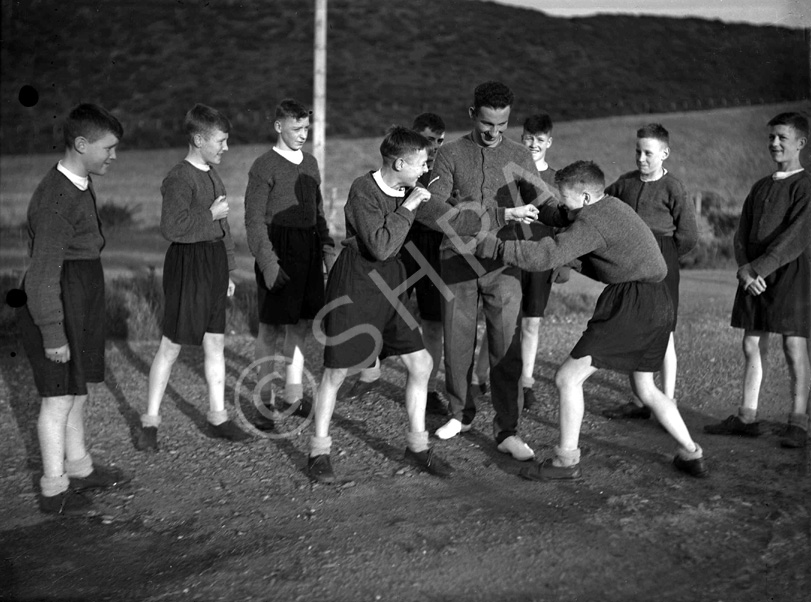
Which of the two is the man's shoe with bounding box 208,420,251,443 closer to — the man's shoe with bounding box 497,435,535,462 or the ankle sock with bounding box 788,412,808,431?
the man's shoe with bounding box 497,435,535,462

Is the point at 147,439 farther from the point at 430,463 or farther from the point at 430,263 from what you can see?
the point at 430,263

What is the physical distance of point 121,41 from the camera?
63.1ft

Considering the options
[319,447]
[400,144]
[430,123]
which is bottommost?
[319,447]

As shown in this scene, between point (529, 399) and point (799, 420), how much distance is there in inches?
66.0

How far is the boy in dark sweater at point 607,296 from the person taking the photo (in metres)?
4.27

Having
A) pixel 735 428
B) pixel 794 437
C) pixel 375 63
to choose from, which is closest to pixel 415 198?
pixel 735 428

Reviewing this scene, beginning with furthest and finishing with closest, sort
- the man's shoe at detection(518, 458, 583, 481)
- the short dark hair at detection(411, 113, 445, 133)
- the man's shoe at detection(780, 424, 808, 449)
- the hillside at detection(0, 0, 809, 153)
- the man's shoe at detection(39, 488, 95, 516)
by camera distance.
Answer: the hillside at detection(0, 0, 809, 153), the short dark hair at detection(411, 113, 445, 133), the man's shoe at detection(780, 424, 808, 449), the man's shoe at detection(518, 458, 583, 481), the man's shoe at detection(39, 488, 95, 516)

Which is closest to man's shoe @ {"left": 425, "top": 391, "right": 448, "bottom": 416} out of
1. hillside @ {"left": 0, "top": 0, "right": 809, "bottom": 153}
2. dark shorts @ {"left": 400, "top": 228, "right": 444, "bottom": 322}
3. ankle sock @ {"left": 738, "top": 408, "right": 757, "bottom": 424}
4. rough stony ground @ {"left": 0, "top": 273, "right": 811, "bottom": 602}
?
rough stony ground @ {"left": 0, "top": 273, "right": 811, "bottom": 602}

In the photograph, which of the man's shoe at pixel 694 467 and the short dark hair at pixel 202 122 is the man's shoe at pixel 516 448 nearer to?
the man's shoe at pixel 694 467

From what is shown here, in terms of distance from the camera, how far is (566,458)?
4453mm

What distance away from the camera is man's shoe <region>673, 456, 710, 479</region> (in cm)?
443

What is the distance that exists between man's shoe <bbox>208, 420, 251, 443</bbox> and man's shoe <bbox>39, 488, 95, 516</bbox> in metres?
1.09

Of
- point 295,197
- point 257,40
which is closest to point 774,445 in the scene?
point 295,197

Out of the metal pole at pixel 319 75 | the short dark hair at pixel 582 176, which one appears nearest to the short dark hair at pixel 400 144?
the short dark hair at pixel 582 176
